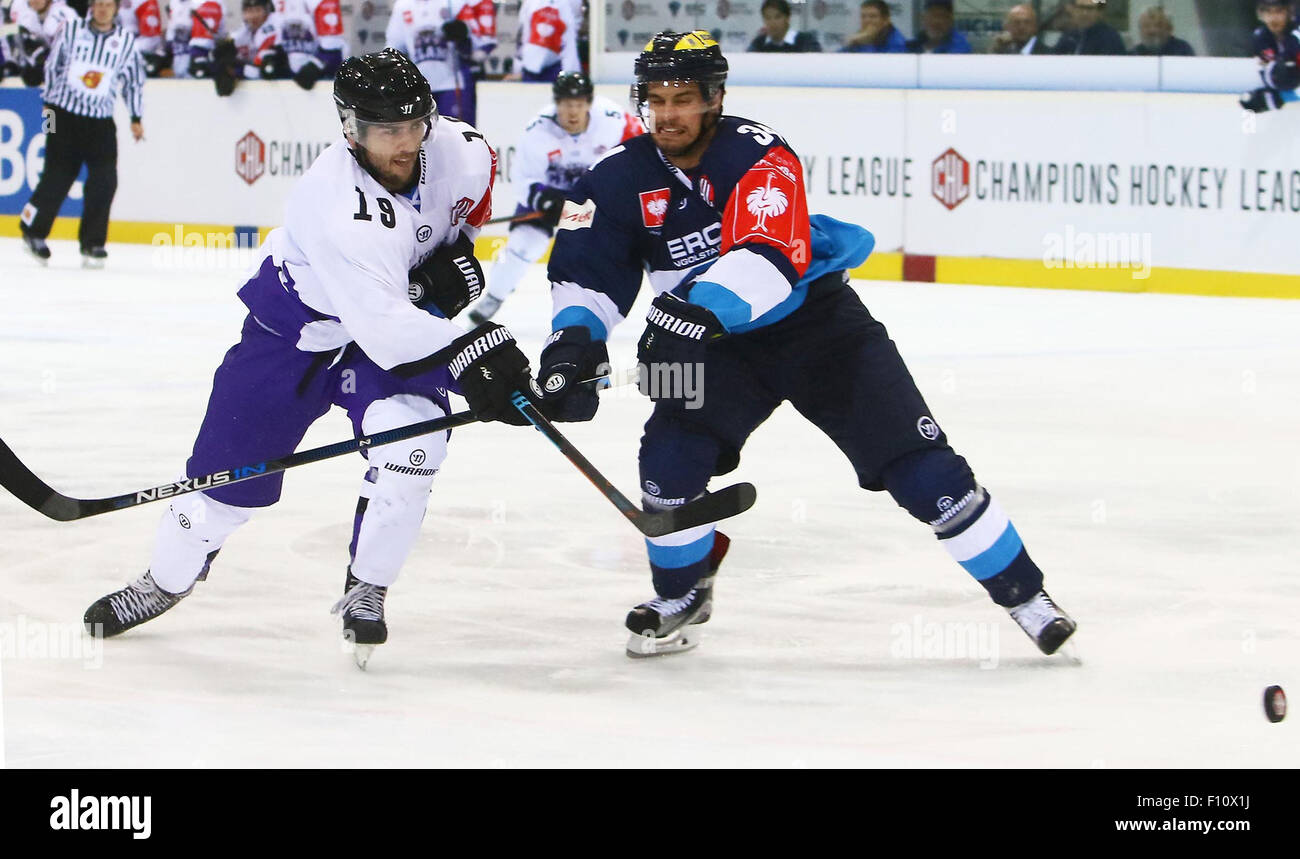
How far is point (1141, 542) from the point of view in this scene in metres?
4.16

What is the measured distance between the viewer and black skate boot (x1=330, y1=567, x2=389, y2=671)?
318 centimetres

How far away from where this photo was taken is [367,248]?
10.00 feet

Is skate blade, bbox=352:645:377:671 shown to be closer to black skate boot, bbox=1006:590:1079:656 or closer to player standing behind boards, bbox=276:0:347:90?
black skate boot, bbox=1006:590:1079:656

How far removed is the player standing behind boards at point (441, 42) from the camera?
Result: 35.0ft

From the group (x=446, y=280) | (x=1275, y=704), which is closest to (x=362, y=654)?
(x=446, y=280)

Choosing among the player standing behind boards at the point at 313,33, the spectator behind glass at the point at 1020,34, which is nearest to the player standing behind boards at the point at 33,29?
the player standing behind boards at the point at 313,33

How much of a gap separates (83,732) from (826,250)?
142 cm

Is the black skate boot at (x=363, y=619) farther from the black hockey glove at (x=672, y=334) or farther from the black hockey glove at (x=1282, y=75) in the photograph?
the black hockey glove at (x=1282, y=75)

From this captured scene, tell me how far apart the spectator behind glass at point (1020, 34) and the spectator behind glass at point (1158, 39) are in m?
0.46

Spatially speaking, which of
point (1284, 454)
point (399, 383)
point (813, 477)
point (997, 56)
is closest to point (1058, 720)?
point (399, 383)

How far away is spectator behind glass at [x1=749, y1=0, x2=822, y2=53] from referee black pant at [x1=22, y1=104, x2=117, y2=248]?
135 inches

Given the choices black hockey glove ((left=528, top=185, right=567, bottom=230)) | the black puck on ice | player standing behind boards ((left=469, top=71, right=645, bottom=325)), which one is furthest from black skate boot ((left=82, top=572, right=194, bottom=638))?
black hockey glove ((left=528, top=185, right=567, bottom=230))

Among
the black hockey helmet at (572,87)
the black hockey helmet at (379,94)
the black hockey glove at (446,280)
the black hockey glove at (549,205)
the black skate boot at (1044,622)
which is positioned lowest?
the black hockey glove at (549,205)

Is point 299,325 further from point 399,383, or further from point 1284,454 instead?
point 1284,454
